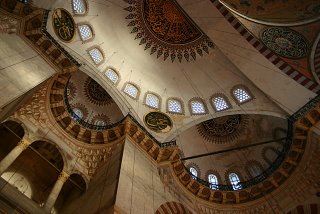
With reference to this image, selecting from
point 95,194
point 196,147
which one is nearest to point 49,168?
point 95,194

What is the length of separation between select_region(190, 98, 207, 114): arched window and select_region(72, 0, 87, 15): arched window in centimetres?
540

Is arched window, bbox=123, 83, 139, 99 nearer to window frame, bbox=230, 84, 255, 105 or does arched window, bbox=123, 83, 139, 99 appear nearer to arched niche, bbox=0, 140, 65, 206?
arched niche, bbox=0, 140, 65, 206

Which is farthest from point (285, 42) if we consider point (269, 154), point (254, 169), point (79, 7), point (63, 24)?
point (63, 24)

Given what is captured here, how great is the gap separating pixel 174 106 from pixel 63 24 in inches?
203

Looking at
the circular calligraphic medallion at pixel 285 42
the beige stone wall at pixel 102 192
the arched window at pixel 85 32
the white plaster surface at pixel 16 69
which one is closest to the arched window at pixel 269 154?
the circular calligraphic medallion at pixel 285 42

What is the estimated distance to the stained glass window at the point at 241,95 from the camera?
36.4 ft

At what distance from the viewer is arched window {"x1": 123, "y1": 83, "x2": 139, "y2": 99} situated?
11266mm

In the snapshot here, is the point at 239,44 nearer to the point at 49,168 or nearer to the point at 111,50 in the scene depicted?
the point at 111,50

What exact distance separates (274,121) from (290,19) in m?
4.07

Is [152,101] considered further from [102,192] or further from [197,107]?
[102,192]

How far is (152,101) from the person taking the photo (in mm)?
11719

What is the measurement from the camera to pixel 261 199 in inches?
392

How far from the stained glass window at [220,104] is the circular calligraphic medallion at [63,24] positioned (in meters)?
5.94

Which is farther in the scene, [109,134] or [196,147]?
[196,147]
